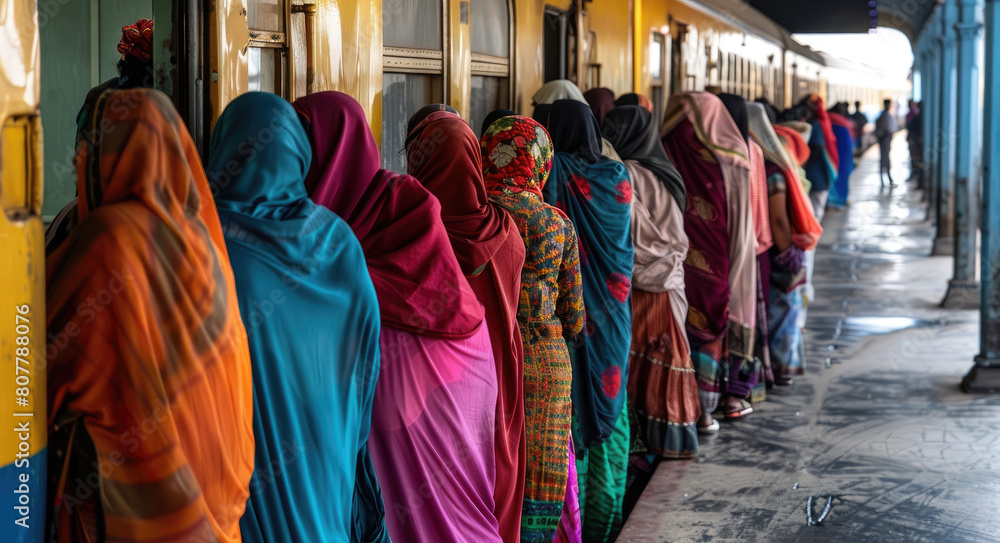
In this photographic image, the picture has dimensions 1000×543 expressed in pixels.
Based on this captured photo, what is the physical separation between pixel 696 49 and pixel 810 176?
2.28 metres

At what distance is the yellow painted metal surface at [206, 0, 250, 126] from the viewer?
2.74m

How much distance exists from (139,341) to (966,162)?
884 centimetres

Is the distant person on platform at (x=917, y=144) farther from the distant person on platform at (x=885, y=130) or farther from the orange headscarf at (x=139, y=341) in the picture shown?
the orange headscarf at (x=139, y=341)

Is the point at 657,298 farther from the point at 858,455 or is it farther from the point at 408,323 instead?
the point at 408,323

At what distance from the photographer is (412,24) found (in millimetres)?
4004

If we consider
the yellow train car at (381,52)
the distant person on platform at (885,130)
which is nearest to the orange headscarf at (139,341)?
the yellow train car at (381,52)

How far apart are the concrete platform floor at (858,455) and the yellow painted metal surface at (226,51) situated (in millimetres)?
1994

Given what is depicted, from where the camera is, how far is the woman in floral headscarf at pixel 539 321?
3055 millimetres

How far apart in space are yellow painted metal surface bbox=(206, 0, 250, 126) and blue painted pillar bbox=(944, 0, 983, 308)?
688cm

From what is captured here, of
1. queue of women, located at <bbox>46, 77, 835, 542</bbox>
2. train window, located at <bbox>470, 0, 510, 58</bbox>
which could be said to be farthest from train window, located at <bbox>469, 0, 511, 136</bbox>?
queue of women, located at <bbox>46, 77, 835, 542</bbox>

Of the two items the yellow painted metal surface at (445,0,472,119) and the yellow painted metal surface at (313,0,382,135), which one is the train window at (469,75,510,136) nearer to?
the yellow painted metal surface at (445,0,472,119)

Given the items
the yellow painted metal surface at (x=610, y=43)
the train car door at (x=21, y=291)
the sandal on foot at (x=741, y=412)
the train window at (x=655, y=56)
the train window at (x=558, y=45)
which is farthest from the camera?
the train window at (x=655, y=56)

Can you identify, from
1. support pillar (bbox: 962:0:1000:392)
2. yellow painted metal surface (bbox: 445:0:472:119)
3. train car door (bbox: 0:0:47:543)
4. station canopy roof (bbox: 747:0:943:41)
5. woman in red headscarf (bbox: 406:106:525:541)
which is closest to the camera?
train car door (bbox: 0:0:47:543)

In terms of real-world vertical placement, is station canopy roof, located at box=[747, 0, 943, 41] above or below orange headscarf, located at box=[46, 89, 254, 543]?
above
